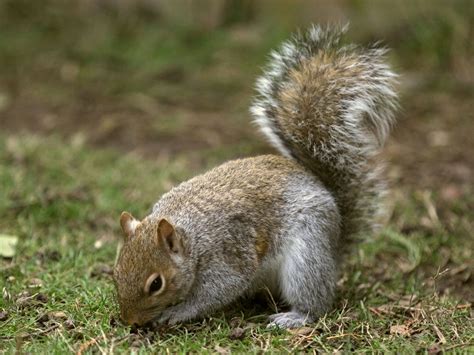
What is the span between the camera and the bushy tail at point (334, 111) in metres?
3.69

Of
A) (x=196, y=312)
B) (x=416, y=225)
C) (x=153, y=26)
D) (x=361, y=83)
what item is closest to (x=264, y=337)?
(x=196, y=312)

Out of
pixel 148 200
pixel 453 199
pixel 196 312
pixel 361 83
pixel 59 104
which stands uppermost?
pixel 59 104

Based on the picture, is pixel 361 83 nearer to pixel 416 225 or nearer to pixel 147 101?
pixel 416 225

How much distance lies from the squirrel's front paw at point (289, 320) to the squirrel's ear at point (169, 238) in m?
0.55

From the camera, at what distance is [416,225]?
486 cm

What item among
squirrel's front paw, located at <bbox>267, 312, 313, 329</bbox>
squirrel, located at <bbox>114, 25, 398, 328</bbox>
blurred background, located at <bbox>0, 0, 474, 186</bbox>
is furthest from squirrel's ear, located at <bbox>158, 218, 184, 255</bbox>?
blurred background, located at <bbox>0, 0, 474, 186</bbox>

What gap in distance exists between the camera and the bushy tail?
3.69m

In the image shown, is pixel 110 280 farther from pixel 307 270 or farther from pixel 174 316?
pixel 307 270

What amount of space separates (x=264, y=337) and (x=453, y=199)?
242cm

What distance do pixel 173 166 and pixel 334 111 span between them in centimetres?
237

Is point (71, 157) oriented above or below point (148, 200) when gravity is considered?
above

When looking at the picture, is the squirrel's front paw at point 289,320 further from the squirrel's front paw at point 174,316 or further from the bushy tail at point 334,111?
the bushy tail at point 334,111

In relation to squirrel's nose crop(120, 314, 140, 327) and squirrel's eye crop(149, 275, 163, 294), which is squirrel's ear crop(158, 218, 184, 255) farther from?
squirrel's nose crop(120, 314, 140, 327)

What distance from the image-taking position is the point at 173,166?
5836mm
